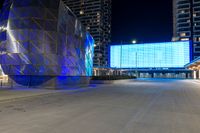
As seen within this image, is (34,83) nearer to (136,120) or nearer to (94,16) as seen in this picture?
(136,120)

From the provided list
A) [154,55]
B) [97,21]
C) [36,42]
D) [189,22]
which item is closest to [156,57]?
[154,55]

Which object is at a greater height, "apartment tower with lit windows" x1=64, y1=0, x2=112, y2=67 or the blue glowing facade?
"apartment tower with lit windows" x1=64, y1=0, x2=112, y2=67

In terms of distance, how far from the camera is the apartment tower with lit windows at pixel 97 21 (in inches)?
4966

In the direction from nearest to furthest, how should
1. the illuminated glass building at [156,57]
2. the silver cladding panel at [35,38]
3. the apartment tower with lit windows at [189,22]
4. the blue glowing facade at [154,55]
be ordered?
the silver cladding panel at [35,38]
the blue glowing facade at [154,55]
the illuminated glass building at [156,57]
the apartment tower with lit windows at [189,22]

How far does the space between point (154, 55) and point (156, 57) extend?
1.58 m

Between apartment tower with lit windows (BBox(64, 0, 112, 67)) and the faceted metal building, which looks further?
apartment tower with lit windows (BBox(64, 0, 112, 67))

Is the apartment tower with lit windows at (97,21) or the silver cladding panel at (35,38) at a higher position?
the apartment tower with lit windows at (97,21)

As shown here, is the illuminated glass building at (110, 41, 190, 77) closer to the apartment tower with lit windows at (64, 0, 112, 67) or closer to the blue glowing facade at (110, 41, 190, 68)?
the blue glowing facade at (110, 41, 190, 68)

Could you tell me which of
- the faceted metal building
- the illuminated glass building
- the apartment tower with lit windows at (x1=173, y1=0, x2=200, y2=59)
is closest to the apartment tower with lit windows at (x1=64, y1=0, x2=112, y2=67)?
the illuminated glass building

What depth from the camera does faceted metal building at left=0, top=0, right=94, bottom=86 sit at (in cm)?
2089

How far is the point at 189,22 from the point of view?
10300 cm

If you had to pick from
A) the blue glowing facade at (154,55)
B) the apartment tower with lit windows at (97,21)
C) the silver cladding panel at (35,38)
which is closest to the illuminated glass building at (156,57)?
the blue glowing facade at (154,55)

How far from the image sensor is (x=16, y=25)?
2112 cm

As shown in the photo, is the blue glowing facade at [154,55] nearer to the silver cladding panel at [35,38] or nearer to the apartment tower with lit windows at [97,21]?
the apartment tower with lit windows at [97,21]
